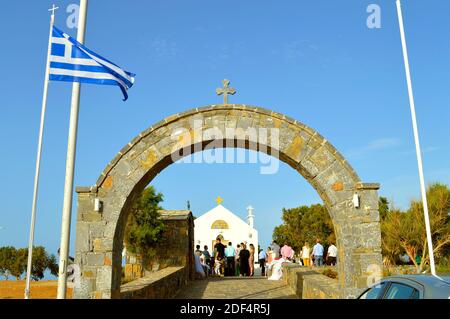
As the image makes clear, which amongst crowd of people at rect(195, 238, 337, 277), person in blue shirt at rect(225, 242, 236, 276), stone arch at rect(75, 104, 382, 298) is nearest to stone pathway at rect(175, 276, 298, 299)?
crowd of people at rect(195, 238, 337, 277)

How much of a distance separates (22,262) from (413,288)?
36751mm

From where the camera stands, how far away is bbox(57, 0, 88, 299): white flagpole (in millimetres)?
7371

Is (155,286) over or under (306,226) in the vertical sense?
under

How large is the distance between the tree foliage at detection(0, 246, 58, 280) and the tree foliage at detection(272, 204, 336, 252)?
27180 millimetres

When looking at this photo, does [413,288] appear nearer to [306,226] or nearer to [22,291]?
[22,291]

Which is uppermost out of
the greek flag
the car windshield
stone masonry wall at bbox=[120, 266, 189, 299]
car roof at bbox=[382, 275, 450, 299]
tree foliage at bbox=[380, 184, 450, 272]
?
the greek flag

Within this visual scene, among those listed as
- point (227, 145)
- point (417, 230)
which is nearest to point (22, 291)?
point (227, 145)

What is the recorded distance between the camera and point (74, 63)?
25.7ft

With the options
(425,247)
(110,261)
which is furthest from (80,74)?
(425,247)

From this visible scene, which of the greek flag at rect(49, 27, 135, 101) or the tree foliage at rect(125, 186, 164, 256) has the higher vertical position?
the greek flag at rect(49, 27, 135, 101)

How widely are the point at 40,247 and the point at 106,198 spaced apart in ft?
91.6

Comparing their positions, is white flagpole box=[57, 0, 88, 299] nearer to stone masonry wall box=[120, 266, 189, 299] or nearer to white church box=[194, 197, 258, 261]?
stone masonry wall box=[120, 266, 189, 299]
